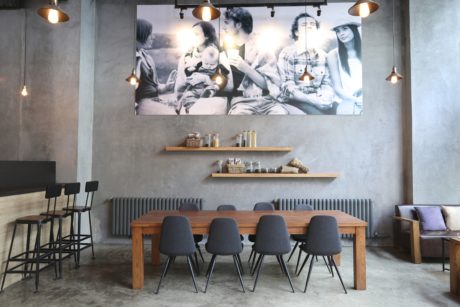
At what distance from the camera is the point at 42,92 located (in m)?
6.00

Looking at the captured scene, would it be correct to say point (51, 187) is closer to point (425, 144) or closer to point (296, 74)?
point (296, 74)

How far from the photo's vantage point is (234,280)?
429 cm

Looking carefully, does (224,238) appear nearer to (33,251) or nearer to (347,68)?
(33,251)

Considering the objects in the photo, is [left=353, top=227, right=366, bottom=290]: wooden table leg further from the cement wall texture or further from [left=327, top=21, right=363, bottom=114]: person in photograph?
[left=327, top=21, right=363, bottom=114]: person in photograph

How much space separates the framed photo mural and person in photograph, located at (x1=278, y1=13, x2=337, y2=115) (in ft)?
0.05

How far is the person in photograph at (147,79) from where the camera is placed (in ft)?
21.3

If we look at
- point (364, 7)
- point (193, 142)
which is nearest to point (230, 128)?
point (193, 142)

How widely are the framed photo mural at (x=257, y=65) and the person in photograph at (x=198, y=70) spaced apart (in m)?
0.02

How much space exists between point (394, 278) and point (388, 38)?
4.50m

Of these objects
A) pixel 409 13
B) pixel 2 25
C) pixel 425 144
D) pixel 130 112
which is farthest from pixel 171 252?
pixel 409 13

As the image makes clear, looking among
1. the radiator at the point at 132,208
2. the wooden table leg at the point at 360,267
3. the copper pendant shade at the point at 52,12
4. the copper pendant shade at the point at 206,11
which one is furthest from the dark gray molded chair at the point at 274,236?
the copper pendant shade at the point at 52,12

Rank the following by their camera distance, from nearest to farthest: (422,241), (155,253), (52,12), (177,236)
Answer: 1. (52,12)
2. (177,236)
3. (155,253)
4. (422,241)

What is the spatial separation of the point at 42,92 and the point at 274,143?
14.5ft

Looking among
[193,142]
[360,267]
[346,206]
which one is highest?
[193,142]
